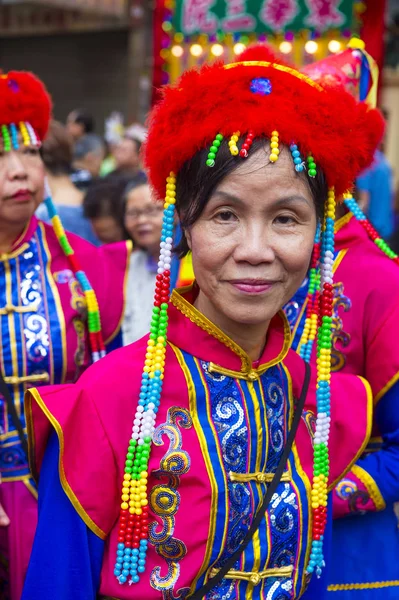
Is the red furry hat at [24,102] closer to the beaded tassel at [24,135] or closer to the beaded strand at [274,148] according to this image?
the beaded tassel at [24,135]

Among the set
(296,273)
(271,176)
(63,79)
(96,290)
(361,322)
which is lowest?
(63,79)

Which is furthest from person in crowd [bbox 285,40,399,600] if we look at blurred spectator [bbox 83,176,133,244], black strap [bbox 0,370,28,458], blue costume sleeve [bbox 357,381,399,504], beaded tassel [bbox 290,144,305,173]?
blurred spectator [bbox 83,176,133,244]

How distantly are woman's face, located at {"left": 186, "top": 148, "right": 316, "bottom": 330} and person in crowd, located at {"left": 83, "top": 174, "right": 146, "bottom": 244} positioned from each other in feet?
9.14

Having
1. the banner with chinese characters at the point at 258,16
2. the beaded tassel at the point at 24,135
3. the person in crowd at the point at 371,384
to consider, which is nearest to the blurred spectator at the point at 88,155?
the banner with chinese characters at the point at 258,16

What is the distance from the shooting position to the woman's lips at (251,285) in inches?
56.6

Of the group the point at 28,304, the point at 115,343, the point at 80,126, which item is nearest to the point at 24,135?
the point at 28,304

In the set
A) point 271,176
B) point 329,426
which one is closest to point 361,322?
point 329,426

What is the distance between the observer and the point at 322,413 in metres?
1.65

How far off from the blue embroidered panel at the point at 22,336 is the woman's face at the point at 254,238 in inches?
41.6

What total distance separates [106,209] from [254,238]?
2967mm

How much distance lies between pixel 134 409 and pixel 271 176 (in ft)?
1.66

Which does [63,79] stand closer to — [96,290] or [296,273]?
[96,290]

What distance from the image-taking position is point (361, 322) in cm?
213

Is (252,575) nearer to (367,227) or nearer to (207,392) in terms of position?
(207,392)
